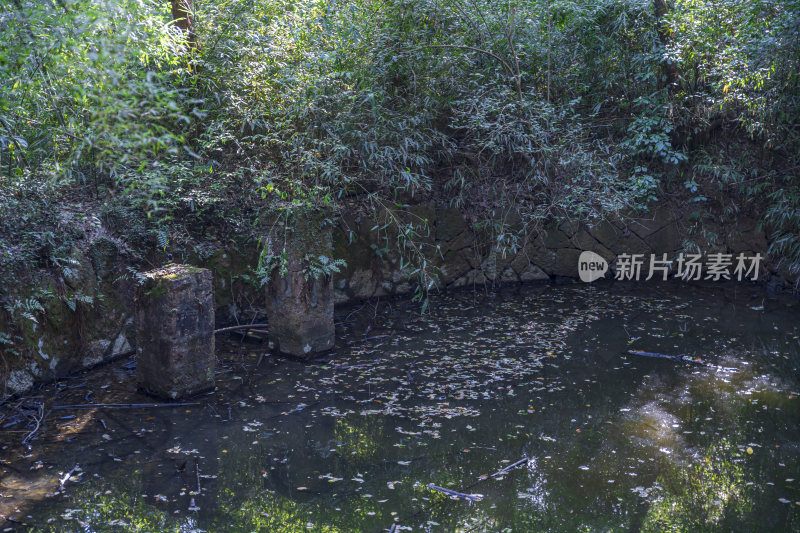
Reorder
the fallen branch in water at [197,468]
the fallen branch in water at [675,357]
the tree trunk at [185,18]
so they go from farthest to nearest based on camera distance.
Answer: the tree trunk at [185,18] → the fallen branch in water at [675,357] → the fallen branch in water at [197,468]

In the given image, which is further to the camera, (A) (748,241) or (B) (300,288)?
(A) (748,241)

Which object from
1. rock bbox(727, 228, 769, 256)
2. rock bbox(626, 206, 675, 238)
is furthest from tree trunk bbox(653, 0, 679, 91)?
rock bbox(727, 228, 769, 256)

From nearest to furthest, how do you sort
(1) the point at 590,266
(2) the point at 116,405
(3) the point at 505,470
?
(3) the point at 505,470 < (2) the point at 116,405 < (1) the point at 590,266

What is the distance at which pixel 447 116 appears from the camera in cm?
673

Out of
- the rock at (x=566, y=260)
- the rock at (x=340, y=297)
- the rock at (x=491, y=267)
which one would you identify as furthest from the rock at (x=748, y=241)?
the rock at (x=340, y=297)

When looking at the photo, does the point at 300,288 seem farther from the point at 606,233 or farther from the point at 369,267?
the point at 606,233

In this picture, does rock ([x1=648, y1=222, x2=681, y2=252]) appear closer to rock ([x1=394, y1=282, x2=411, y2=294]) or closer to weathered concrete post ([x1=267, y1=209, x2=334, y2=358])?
rock ([x1=394, y1=282, x2=411, y2=294])

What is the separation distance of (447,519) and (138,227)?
3357 millimetres

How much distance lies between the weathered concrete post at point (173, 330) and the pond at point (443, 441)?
0.20m

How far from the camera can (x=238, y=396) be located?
4.06m

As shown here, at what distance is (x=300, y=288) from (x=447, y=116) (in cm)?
299

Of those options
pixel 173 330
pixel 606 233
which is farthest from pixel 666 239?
pixel 173 330

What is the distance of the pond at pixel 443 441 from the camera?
2.74 metres

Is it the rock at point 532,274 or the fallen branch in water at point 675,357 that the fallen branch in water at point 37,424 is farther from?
the rock at point 532,274
